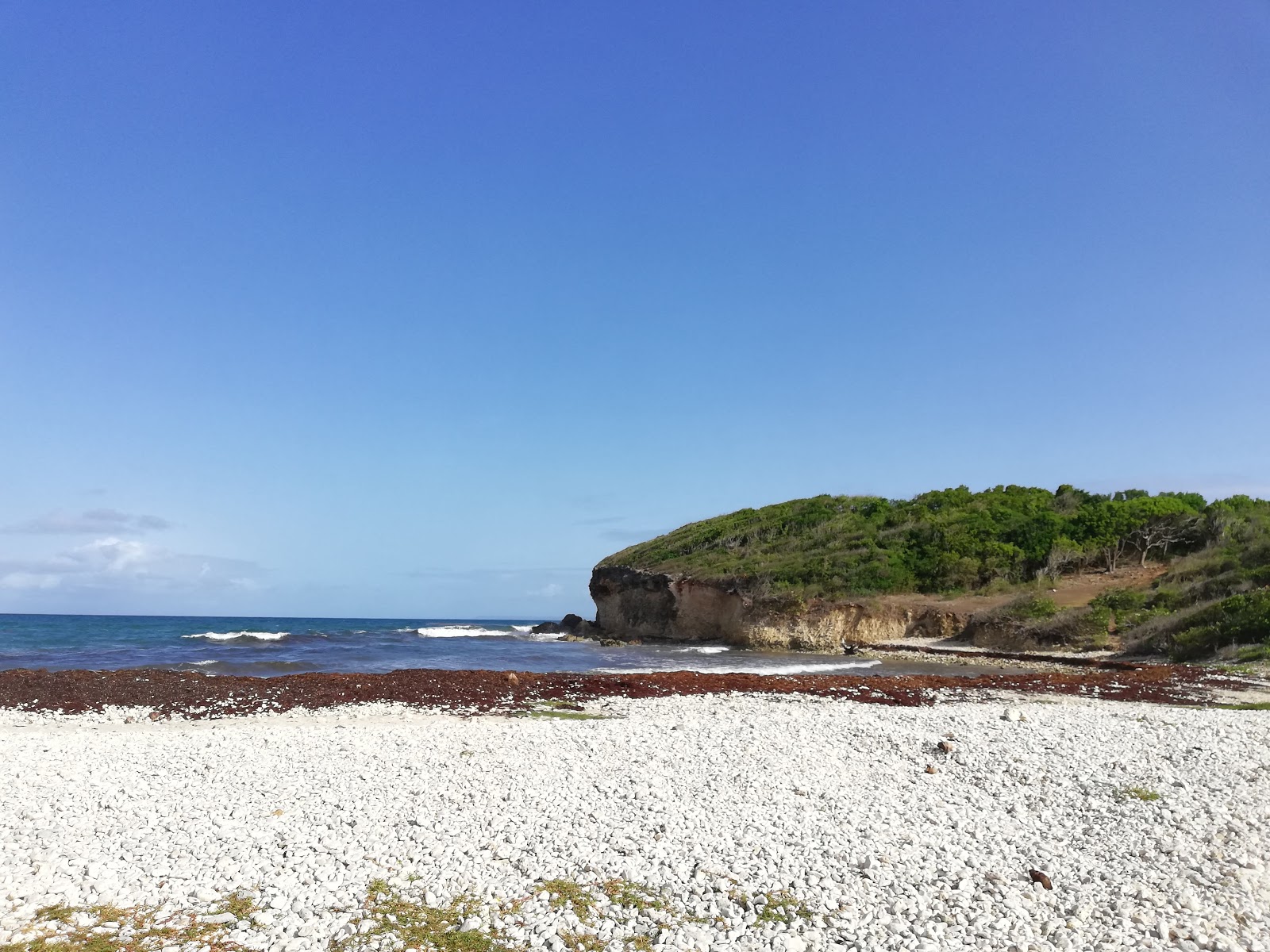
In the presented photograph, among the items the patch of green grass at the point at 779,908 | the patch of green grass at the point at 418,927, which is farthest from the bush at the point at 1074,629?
the patch of green grass at the point at 418,927

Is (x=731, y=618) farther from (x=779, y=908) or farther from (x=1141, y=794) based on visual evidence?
(x=779, y=908)

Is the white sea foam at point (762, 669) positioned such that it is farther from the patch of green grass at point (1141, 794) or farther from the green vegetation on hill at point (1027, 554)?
the patch of green grass at point (1141, 794)

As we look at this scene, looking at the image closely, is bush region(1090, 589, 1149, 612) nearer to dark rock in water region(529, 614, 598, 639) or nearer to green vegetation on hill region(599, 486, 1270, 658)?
green vegetation on hill region(599, 486, 1270, 658)

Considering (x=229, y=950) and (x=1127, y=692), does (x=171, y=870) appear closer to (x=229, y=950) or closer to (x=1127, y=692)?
(x=229, y=950)

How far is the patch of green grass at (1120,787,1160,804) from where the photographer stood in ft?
32.2

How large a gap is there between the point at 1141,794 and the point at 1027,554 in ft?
133

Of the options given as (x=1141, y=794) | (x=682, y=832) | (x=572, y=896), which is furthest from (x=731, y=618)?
(x=572, y=896)

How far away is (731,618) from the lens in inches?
1986

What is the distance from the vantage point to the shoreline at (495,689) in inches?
736

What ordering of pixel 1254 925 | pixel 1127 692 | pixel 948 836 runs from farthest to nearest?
pixel 1127 692
pixel 948 836
pixel 1254 925

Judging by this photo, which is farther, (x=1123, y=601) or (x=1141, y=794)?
(x=1123, y=601)

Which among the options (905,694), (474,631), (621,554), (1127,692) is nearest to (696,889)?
(905,694)

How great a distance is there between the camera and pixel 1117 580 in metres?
42.4

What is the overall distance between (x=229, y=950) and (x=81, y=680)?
66.9 ft
